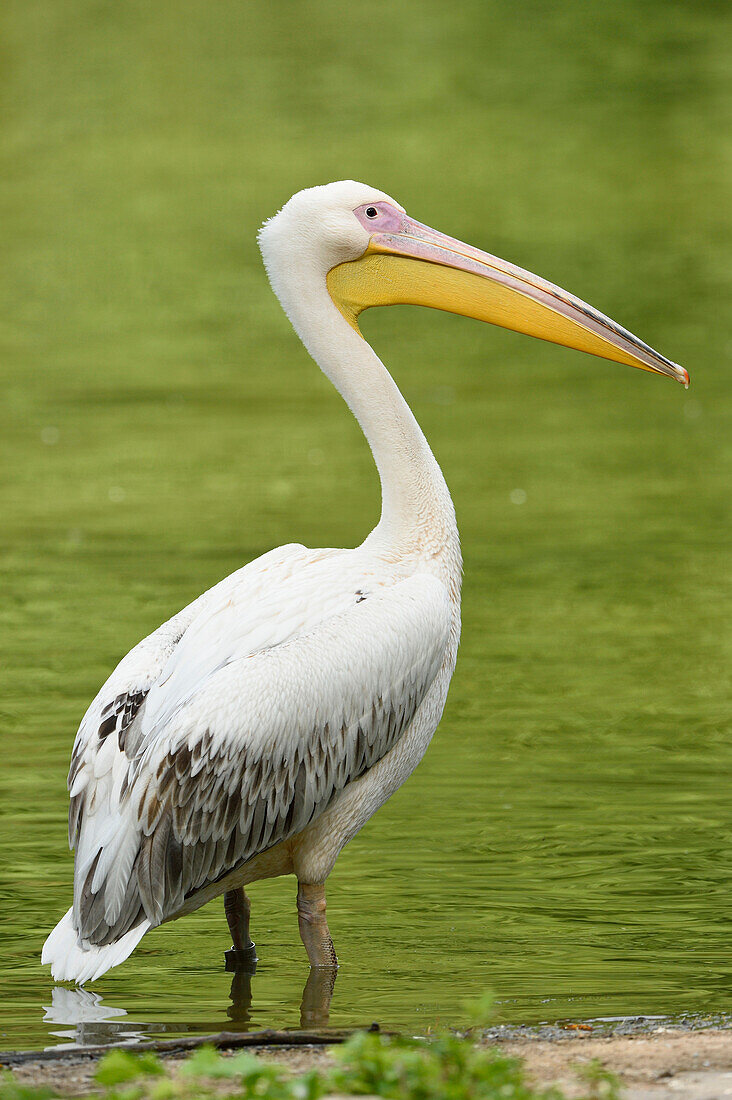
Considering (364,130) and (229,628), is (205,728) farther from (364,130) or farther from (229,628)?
(364,130)

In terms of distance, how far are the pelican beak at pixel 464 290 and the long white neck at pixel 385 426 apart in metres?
0.11

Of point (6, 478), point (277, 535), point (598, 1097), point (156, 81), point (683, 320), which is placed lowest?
point (598, 1097)

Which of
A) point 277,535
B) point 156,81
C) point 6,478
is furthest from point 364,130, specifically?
point 277,535

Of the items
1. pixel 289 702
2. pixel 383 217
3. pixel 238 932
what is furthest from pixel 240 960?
pixel 383 217

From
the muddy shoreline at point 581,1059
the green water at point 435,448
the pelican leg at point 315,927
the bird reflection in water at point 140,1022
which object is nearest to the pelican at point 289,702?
the pelican leg at point 315,927

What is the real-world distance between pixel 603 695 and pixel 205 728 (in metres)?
4.02

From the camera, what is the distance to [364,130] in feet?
98.6

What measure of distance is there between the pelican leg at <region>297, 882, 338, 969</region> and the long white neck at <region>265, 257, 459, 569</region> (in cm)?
96

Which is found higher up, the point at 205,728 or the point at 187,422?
the point at 187,422

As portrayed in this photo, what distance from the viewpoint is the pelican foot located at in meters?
5.43

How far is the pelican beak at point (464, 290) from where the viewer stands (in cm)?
579

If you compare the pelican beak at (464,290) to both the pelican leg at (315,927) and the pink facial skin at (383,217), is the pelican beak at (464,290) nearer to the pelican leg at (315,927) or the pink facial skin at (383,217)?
the pink facial skin at (383,217)

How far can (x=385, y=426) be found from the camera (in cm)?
564

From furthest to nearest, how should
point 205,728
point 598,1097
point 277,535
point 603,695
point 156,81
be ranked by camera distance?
point 156,81 < point 277,535 < point 603,695 < point 205,728 < point 598,1097
